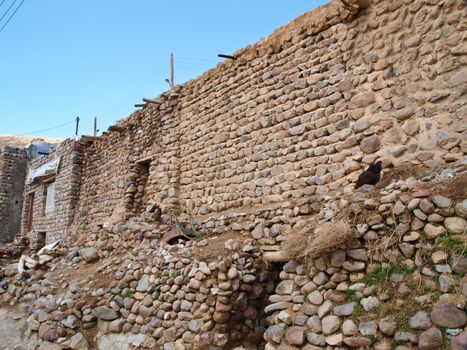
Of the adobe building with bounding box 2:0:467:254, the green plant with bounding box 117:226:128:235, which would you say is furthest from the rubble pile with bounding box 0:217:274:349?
the adobe building with bounding box 2:0:467:254

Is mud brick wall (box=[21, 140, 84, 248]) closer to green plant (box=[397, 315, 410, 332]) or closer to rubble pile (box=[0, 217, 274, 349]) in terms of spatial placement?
rubble pile (box=[0, 217, 274, 349])

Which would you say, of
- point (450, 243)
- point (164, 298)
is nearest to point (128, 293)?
point (164, 298)

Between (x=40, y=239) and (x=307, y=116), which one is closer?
(x=307, y=116)

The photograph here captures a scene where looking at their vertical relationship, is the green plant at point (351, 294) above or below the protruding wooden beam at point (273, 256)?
below

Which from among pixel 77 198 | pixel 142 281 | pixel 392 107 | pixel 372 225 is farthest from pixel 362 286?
pixel 77 198

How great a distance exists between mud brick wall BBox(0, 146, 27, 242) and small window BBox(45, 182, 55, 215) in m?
3.79

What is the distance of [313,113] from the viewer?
6316 mm

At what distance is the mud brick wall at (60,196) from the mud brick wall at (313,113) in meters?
5.80

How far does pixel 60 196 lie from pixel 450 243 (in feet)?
45.5

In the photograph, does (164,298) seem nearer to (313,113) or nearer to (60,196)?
(313,113)

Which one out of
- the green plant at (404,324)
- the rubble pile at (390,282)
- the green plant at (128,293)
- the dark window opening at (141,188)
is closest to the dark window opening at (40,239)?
the dark window opening at (141,188)

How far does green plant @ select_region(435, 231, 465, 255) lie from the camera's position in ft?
10.7

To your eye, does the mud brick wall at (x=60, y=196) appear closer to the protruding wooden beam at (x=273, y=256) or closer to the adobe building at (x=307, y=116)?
the adobe building at (x=307, y=116)

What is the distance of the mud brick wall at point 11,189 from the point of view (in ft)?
61.5
